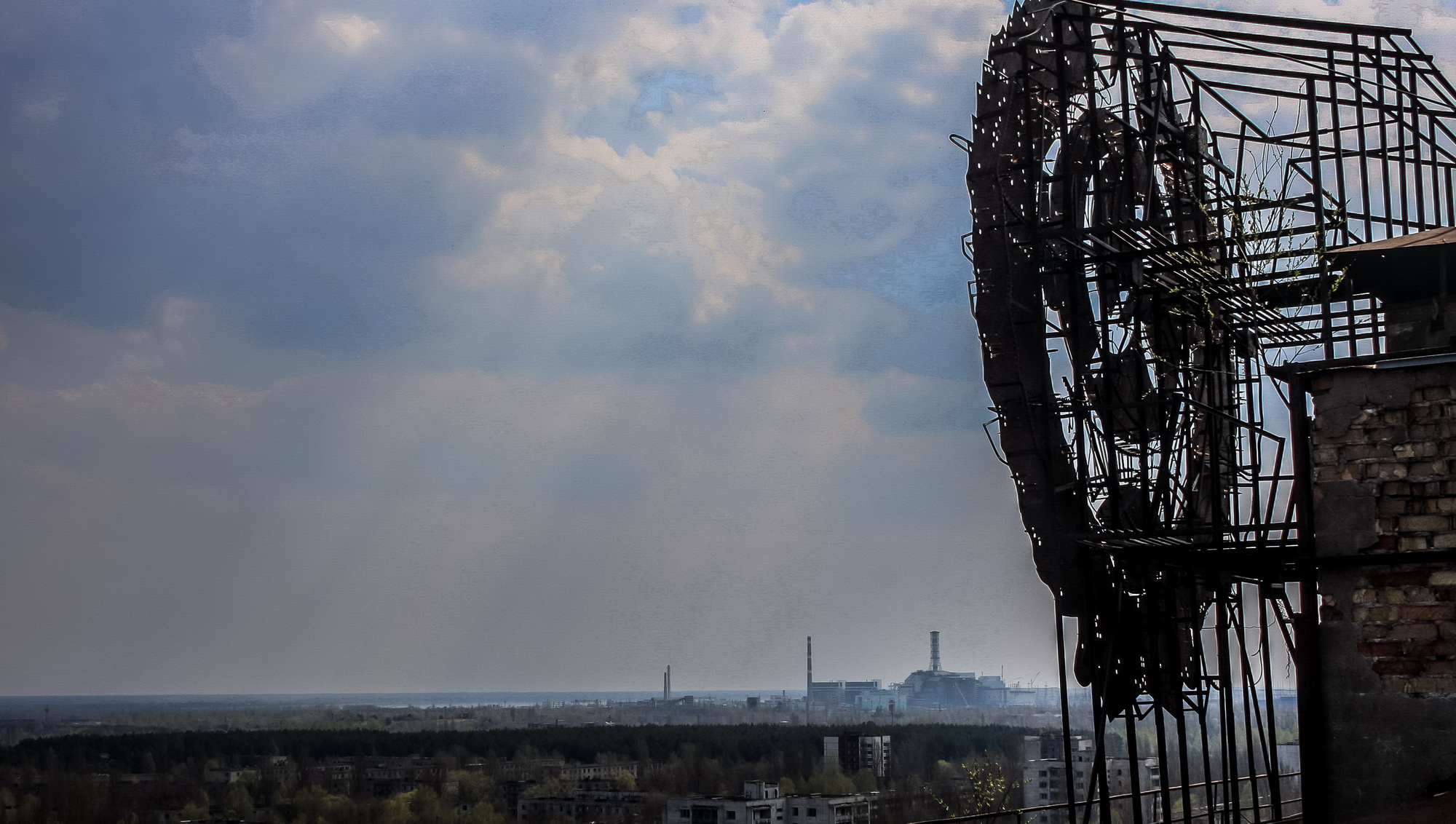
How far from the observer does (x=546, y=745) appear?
123 m

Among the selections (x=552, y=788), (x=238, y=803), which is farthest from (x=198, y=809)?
(x=552, y=788)

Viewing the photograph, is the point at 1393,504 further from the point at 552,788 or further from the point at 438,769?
the point at 438,769

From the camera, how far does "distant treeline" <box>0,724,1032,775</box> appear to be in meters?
99.1

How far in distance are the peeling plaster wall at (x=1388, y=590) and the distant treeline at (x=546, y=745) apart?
9607cm

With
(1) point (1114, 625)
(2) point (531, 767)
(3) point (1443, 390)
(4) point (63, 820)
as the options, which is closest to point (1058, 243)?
(1) point (1114, 625)

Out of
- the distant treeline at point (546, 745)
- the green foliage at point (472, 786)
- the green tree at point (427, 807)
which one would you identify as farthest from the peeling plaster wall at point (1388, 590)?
the green foliage at point (472, 786)

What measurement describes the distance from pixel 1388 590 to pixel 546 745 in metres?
120

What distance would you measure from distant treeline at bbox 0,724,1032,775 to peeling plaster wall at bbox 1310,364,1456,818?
96072mm

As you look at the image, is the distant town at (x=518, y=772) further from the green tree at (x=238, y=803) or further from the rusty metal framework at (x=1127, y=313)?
the rusty metal framework at (x=1127, y=313)

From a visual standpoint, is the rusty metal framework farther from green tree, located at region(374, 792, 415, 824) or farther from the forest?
green tree, located at region(374, 792, 415, 824)

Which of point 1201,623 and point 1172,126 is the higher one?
Answer: point 1172,126

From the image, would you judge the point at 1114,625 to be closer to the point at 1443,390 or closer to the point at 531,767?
the point at 1443,390

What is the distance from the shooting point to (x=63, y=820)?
75500mm

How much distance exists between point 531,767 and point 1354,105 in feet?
349
